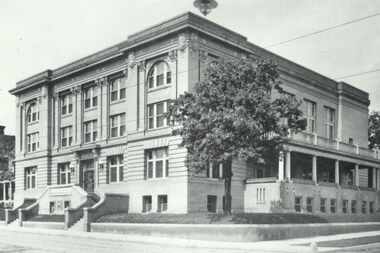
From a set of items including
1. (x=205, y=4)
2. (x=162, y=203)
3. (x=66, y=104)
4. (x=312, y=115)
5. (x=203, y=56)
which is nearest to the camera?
(x=205, y=4)

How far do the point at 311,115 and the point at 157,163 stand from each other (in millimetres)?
17590

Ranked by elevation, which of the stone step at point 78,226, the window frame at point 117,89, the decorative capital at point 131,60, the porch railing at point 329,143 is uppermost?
the decorative capital at point 131,60

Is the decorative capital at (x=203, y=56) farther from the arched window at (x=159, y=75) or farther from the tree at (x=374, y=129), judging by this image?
the tree at (x=374, y=129)

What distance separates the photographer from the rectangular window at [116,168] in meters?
42.1

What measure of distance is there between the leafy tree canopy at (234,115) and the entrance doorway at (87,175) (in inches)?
718

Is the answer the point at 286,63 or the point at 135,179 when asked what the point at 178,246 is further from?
the point at 286,63

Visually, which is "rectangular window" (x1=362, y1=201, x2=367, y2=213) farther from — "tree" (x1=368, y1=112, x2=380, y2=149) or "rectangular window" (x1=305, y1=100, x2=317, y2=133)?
"tree" (x1=368, y1=112, x2=380, y2=149)

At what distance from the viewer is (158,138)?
3800cm

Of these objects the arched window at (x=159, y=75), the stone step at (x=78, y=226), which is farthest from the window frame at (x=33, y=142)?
the stone step at (x=78, y=226)

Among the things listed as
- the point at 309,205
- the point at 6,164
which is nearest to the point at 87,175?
the point at 309,205

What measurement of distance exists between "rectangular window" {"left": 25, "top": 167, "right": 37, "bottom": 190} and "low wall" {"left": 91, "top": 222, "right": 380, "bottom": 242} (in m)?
21.7

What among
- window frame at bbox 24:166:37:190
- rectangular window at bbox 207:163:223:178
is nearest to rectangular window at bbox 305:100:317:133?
rectangular window at bbox 207:163:223:178

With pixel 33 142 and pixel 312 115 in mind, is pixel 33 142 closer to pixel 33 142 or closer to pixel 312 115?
pixel 33 142

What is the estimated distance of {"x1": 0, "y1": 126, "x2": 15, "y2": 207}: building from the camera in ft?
212
